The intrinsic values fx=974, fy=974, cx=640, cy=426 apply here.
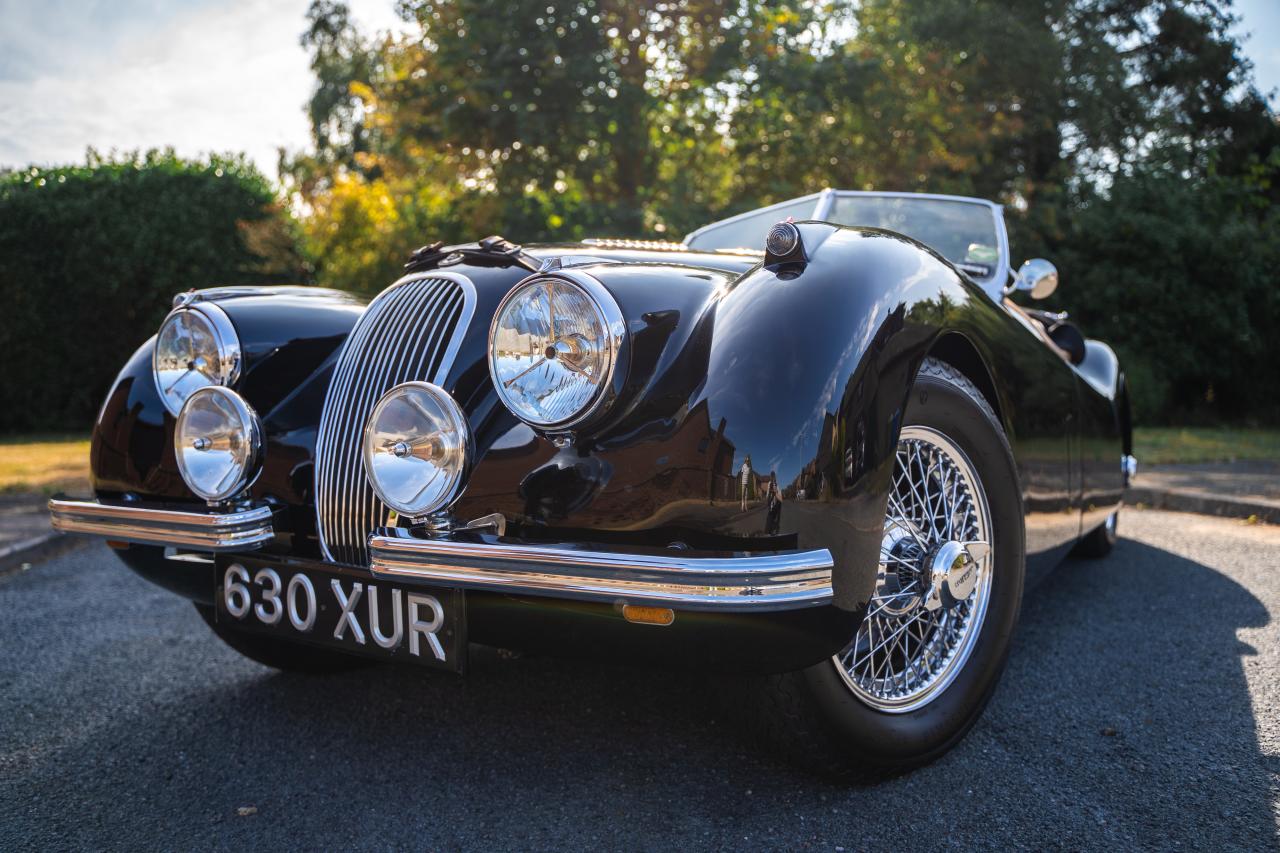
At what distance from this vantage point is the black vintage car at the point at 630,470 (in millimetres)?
1596

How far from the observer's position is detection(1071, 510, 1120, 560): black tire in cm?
409

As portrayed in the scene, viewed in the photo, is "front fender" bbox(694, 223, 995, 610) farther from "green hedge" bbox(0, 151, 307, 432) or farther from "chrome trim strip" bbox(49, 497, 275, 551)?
"green hedge" bbox(0, 151, 307, 432)

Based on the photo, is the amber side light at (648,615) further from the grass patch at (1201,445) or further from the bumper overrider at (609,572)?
the grass patch at (1201,445)

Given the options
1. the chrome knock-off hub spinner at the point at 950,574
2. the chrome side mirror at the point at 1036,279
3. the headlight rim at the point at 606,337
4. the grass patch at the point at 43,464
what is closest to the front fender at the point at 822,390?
the headlight rim at the point at 606,337

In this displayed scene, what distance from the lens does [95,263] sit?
1077 cm

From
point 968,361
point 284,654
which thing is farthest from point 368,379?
point 968,361

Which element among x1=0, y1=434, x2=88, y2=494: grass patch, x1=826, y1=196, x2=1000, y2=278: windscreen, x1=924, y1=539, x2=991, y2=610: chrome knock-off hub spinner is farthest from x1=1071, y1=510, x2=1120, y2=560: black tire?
x1=0, y1=434, x2=88, y2=494: grass patch

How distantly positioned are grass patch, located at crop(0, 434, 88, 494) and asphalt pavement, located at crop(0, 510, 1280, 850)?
10.5 feet

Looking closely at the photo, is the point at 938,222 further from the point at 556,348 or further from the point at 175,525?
the point at 175,525

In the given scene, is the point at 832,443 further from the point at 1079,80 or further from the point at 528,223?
the point at 1079,80

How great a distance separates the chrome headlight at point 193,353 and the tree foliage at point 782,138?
6.88 meters

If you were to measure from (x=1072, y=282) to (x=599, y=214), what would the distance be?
6.12m

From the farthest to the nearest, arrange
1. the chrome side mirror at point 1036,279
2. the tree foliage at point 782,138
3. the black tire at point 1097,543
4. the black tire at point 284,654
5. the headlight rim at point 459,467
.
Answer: the tree foliage at point 782,138
the black tire at point 1097,543
the chrome side mirror at point 1036,279
the black tire at point 284,654
the headlight rim at point 459,467

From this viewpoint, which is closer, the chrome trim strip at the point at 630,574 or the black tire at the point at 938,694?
the chrome trim strip at the point at 630,574
